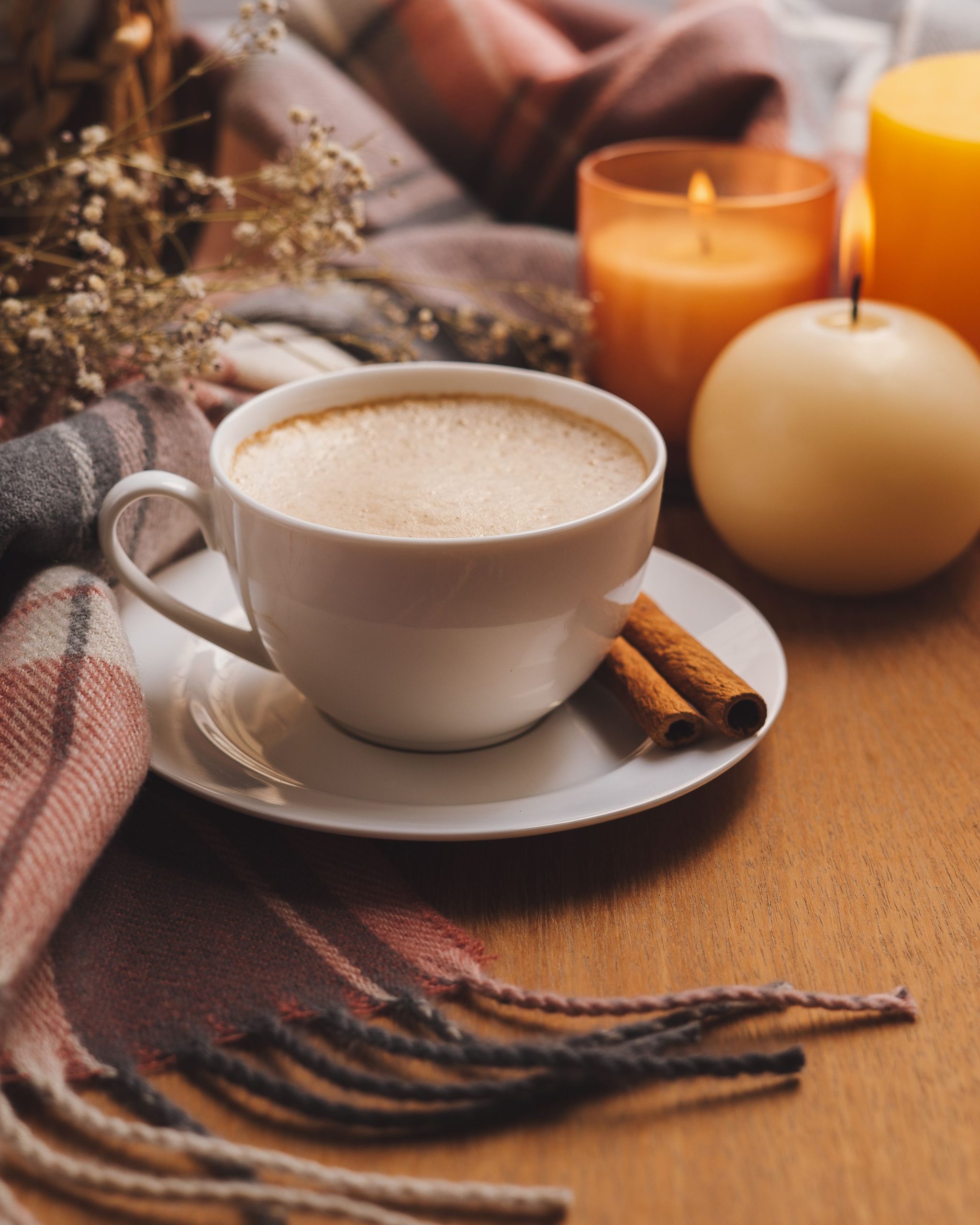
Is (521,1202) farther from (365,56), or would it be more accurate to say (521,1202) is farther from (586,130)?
(365,56)

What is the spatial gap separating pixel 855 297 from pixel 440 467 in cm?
37

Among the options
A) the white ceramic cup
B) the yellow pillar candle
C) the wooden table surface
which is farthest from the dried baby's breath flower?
the wooden table surface

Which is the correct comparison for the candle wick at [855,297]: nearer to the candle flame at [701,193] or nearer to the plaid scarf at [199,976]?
the candle flame at [701,193]

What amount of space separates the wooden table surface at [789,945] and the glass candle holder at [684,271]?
11.9 inches

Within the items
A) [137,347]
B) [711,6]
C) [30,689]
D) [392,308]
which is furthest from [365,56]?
[30,689]

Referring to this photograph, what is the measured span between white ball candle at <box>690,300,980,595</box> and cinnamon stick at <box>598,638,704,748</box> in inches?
7.9

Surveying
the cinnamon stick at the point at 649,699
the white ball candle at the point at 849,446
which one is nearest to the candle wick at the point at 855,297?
the white ball candle at the point at 849,446

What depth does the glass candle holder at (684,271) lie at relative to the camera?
39.6 inches

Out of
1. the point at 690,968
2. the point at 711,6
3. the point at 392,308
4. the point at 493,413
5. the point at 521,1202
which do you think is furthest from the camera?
the point at 711,6

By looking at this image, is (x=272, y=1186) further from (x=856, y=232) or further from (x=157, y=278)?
(x=856, y=232)

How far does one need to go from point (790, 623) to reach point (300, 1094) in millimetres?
541

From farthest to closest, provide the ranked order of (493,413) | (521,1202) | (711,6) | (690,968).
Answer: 1. (711,6)
2. (493,413)
3. (690,968)
4. (521,1202)

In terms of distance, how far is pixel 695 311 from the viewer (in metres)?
1.02

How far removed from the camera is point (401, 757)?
0.69 m
